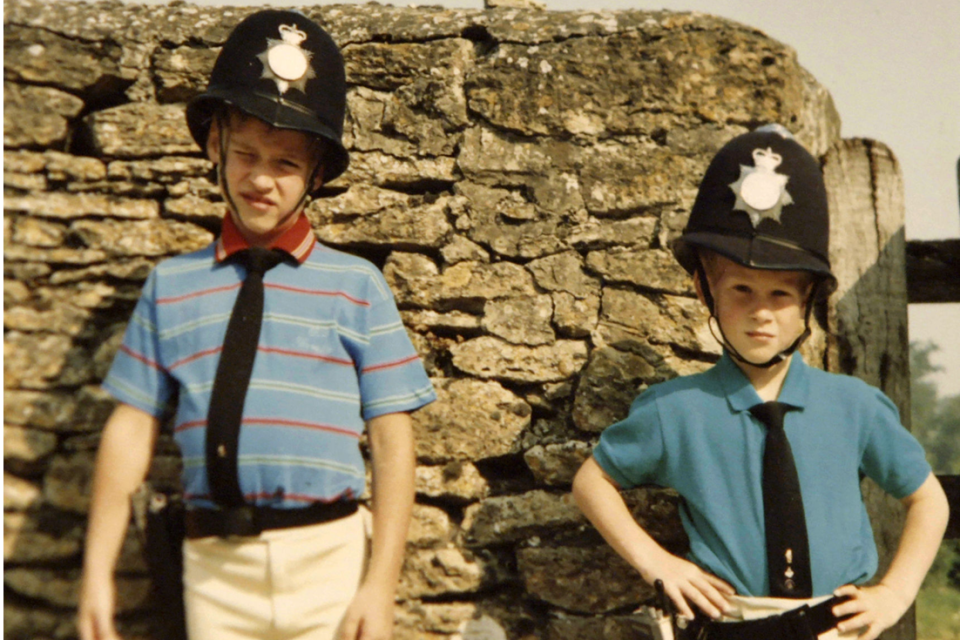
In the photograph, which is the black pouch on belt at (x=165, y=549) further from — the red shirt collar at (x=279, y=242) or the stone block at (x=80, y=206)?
the stone block at (x=80, y=206)

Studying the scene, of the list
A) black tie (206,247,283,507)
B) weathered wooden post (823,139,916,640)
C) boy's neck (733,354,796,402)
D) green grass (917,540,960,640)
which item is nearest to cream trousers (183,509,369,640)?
black tie (206,247,283,507)

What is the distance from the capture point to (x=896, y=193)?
8.77 ft

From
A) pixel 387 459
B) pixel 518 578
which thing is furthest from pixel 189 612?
pixel 518 578

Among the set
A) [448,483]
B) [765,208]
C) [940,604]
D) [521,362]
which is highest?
[765,208]

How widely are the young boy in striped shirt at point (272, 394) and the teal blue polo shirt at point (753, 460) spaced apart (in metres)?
0.57

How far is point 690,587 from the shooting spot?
1.88 m

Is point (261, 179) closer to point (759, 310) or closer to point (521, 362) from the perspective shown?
point (521, 362)

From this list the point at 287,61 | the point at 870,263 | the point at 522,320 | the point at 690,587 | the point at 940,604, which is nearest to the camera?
the point at 690,587

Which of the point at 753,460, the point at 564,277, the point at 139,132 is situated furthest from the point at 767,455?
the point at 139,132

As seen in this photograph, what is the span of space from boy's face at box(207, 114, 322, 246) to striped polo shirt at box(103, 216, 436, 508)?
0.07m

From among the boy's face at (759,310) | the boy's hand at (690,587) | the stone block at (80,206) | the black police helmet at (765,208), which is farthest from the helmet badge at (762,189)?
the stone block at (80,206)

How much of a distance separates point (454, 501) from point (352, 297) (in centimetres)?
76

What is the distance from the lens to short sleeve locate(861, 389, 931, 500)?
6.44ft

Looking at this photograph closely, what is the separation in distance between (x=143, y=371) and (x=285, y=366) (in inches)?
12.8
